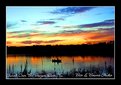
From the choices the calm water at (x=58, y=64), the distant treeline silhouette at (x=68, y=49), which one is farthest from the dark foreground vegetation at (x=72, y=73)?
the distant treeline silhouette at (x=68, y=49)

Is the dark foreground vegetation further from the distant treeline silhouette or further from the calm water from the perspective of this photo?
the distant treeline silhouette

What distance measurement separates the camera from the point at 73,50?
194 inches

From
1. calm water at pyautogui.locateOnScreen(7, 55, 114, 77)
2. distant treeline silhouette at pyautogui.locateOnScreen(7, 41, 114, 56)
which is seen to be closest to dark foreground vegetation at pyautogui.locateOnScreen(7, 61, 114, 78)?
calm water at pyautogui.locateOnScreen(7, 55, 114, 77)

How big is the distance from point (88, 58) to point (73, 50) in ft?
0.54

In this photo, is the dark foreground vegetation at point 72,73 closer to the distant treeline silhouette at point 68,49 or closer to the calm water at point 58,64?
the calm water at point 58,64

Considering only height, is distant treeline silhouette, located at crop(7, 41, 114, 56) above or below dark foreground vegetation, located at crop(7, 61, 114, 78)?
above

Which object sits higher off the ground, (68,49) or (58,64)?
(68,49)

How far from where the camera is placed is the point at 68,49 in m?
4.94

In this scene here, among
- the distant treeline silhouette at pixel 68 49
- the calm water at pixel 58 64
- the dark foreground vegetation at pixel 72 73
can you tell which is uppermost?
the distant treeline silhouette at pixel 68 49

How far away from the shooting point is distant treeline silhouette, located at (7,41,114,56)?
491 cm

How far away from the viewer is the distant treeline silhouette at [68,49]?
16.1 feet

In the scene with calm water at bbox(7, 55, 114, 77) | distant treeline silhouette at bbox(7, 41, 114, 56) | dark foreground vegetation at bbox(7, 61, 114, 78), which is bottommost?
dark foreground vegetation at bbox(7, 61, 114, 78)
